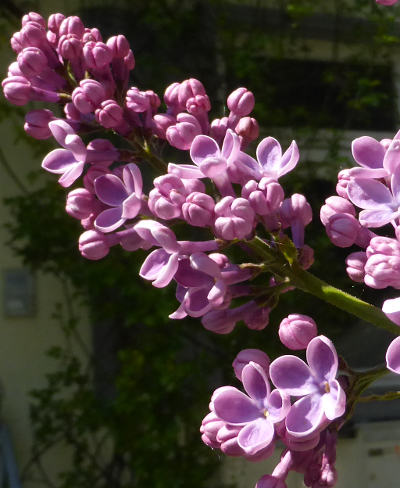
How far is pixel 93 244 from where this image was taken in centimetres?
44

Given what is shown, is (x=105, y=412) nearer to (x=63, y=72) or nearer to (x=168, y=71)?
(x=168, y=71)

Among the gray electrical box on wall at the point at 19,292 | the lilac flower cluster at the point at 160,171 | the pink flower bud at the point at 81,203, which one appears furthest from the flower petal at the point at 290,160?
the gray electrical box on wall at the point at 19,292

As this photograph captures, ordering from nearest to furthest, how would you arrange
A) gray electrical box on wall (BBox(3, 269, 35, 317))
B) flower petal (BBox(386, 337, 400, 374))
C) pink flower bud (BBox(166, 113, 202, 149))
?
flower petal (BBox(386, 337, 400, 374)) < pink flower bud (BBox(166, 113, 202, 149)) < gray electrical box on wall (BBox(3, 269, 35, 317))

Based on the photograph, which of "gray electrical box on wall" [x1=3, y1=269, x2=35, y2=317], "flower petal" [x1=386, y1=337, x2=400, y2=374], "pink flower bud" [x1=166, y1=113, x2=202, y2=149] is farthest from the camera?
"gray electrical box on wall" [x1=3, y1=269, x2=35, y2=317]

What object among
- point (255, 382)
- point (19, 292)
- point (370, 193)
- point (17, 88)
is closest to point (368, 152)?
point (370, 193)

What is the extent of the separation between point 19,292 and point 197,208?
79.9 inches

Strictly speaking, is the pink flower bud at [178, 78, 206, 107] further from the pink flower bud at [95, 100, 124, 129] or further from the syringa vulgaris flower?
the syringa vulgaris flower

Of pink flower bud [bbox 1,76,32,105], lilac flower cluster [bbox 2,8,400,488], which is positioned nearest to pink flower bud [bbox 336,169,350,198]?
lilac flower cluster [bbox 2,8,400,488]

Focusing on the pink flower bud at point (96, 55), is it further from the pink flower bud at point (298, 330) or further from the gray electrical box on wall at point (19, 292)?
the gray electrical box on wall at point (19, 292)

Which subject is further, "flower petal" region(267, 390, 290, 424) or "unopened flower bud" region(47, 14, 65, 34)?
"unopened flower bud" region(47, 14, 65, 34)

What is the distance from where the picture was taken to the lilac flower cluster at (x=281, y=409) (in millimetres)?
354

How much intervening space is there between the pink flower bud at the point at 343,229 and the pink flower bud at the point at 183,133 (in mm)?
88

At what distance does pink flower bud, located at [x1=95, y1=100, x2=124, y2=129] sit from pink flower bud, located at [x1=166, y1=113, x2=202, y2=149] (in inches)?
1.4

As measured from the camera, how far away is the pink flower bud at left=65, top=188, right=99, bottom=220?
0.43 metres
